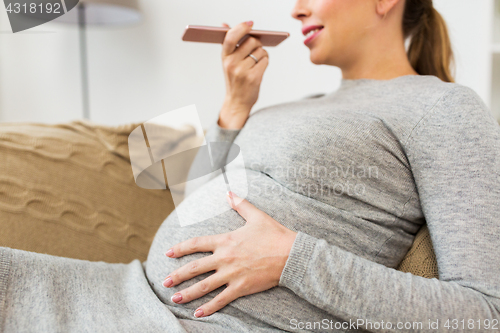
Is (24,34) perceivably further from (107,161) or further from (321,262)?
(321,262)

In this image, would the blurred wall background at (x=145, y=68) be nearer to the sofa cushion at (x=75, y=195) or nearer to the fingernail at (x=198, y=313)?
the sofa cushion at (x=75, y=195)

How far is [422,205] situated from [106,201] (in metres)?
0.68

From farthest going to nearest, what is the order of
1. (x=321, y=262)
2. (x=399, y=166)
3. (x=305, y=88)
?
(x=305, y=88) < (x=399, y=166) < (x=321, y=262)

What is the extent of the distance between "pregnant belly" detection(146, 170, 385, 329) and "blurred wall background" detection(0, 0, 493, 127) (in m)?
0.98

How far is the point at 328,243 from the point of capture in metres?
0.59

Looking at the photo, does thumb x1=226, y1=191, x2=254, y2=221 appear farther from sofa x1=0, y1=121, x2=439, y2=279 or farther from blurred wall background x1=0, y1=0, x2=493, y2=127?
blurred wall background x1=0, y1=0, x2=493, y2=127

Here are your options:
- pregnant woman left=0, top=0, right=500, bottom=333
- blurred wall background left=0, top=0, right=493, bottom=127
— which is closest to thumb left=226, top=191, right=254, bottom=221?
pregnant woman left=0, top=0, right=500, bottom=333

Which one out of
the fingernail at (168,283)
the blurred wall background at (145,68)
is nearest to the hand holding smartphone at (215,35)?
the fingernail at (168,283)

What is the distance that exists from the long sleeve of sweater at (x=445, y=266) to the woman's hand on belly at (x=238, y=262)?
29 millimetres

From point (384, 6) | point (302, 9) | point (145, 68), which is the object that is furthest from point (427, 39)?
point (145, 68)

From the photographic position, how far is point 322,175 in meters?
0.63

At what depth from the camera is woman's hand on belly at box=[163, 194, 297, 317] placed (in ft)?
1.81

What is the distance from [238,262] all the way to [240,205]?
0.34 feet

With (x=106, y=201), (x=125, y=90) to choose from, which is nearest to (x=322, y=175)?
(x=106, y=201)
